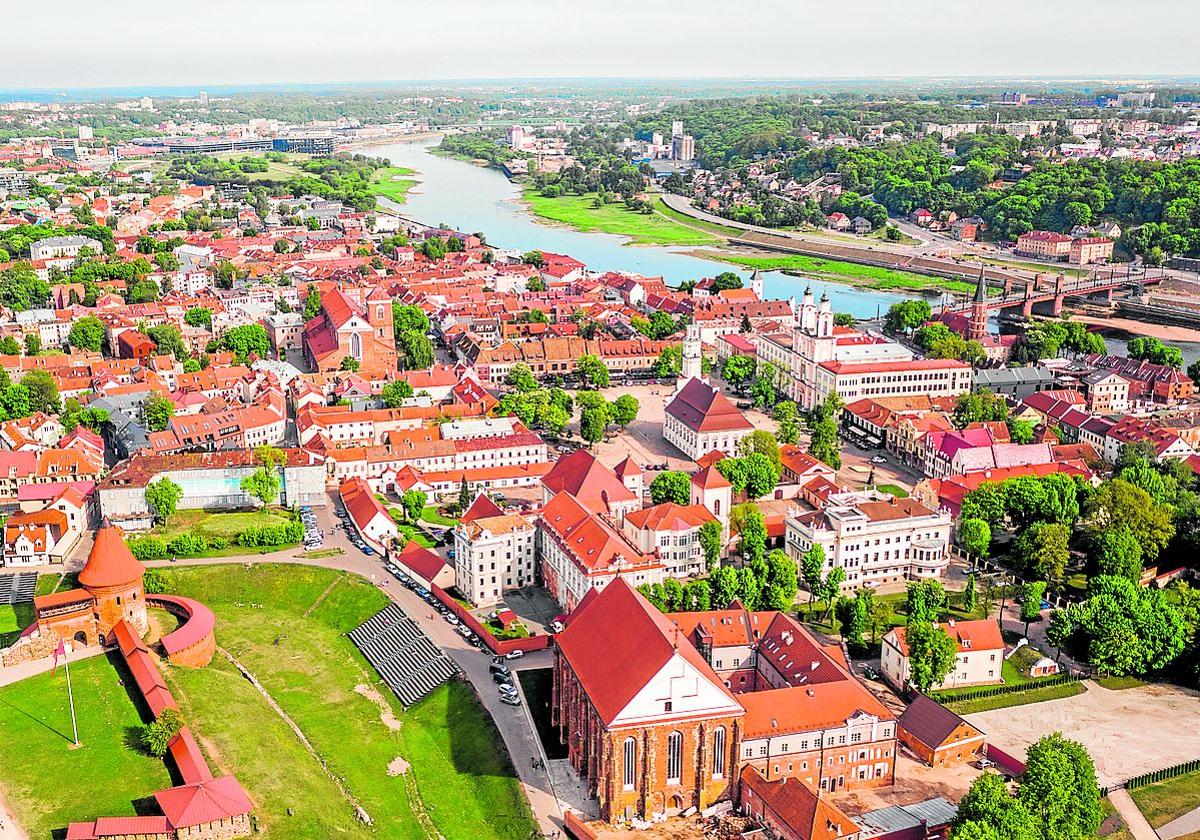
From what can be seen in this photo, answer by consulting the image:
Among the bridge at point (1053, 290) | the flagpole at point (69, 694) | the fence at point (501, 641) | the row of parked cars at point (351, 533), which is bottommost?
the row of parked cars at point (351, 533)

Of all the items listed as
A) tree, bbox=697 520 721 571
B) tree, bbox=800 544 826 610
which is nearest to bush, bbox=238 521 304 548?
tree, bbox=697 520 721 571

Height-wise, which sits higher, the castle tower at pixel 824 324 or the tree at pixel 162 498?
the castle tower at pixel 824 324

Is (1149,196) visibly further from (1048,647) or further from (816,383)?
(1048,647)

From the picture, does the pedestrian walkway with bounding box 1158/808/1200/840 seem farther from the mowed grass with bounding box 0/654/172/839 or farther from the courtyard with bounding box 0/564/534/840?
the mowed grass with bounding box 0/654/172/839

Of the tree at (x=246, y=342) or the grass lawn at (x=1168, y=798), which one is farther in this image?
the tree at (x=246, y=342)

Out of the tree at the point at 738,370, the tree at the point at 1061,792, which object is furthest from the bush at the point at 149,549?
the tree at the point at 738,370

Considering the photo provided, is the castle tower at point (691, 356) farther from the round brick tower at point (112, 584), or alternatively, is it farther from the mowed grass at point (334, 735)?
the round brick tower at point (112, 584)

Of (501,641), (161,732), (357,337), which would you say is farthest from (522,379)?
(161,732)
